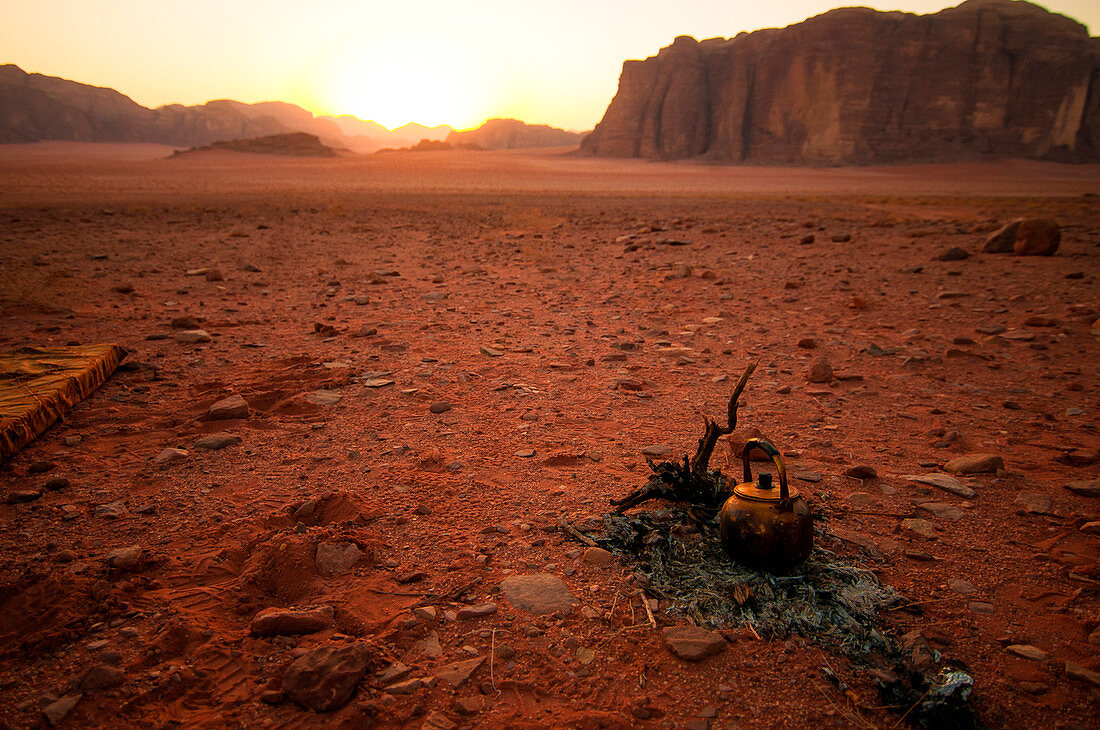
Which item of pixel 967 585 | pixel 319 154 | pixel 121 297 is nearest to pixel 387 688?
pixel 967 585

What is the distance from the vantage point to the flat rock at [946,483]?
102 inches

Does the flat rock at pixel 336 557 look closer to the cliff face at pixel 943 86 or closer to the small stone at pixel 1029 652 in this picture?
the small stone at pixel 1029 652

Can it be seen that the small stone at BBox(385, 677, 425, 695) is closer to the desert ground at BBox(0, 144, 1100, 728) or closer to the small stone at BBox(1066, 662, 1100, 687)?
the desert ground at BBox(0, 144, 1100, 728)

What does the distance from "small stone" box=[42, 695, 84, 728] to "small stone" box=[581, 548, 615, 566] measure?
1510 mm

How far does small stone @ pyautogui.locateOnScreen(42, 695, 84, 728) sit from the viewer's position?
1454 millimetres

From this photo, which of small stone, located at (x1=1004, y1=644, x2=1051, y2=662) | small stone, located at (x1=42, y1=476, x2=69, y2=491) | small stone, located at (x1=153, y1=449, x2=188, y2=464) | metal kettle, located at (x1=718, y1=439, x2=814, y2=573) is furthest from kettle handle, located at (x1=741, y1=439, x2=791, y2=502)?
small stone, located at (x1=42, y1=476, x2=69, y2=491)

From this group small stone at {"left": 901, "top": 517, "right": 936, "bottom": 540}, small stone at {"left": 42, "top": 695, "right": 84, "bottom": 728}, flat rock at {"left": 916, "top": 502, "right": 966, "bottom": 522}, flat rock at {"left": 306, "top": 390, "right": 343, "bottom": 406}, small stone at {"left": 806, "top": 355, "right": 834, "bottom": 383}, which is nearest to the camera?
small stone at {"left": 42, "top": 695, "right": 84, "bottom": 728}

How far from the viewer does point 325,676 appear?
62.4 inches

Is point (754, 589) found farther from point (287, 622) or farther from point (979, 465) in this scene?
point (979, 465)

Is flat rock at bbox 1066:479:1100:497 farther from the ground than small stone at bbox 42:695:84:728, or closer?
farther from the ground

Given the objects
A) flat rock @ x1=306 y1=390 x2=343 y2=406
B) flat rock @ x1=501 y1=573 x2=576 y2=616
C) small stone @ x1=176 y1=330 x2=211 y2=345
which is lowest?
flat rock @ x1=501 y1=573 x2=576 y2=616

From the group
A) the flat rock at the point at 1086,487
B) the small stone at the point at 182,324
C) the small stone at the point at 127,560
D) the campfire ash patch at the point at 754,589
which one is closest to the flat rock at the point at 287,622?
the small stone at the point at 127,560

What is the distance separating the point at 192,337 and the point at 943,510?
5006 mm

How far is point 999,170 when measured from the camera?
3941cm
